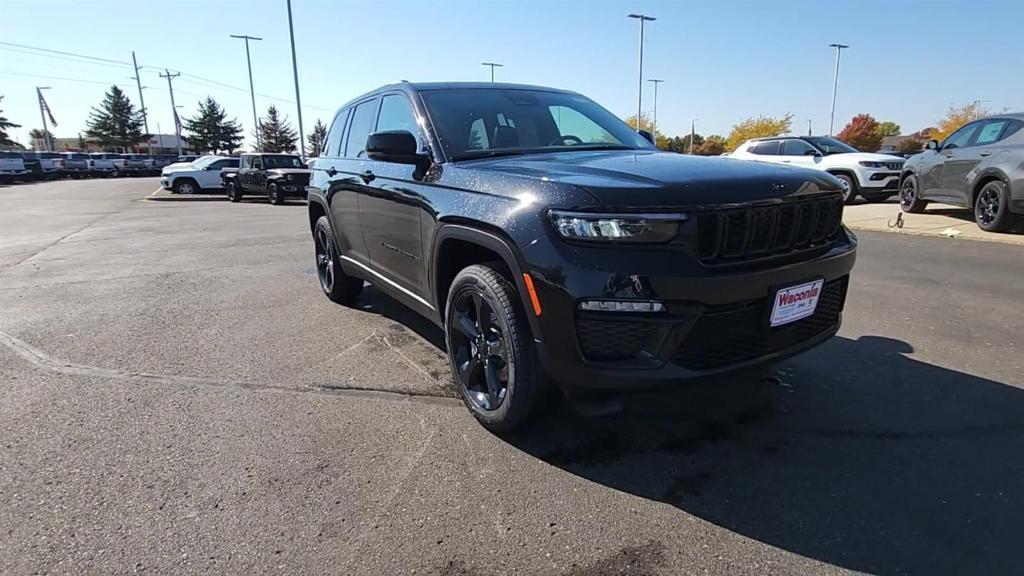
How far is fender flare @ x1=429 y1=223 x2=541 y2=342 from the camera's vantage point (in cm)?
266

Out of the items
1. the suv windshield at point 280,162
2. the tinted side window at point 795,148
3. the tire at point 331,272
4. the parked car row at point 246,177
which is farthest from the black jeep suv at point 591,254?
the suv windshield at point 280,162

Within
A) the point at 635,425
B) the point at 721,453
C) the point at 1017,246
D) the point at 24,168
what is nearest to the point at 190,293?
the point at 635,425

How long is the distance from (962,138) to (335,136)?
9.78m

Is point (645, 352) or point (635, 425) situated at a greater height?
point (645, 352)

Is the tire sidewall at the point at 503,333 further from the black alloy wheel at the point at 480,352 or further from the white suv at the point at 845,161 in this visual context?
the white suv at the point at 845,161

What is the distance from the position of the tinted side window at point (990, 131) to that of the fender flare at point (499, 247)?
9.43 m

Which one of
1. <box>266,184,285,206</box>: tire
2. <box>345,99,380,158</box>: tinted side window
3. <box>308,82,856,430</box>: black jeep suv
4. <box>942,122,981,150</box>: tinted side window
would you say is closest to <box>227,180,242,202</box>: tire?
<box>266,184,285,206</box>: tire

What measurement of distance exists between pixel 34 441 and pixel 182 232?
32.8 ft

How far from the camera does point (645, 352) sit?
8.09 ft

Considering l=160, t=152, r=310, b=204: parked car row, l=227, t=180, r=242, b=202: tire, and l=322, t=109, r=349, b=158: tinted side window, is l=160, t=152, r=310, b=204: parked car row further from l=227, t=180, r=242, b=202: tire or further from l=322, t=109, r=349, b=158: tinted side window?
l=322, t=109, r=349, b=158: tinted side window

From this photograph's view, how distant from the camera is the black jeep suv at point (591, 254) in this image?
7.97 ft

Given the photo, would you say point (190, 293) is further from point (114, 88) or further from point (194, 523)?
point (114, 88)

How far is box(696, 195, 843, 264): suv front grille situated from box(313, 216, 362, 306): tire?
3726 millimetres

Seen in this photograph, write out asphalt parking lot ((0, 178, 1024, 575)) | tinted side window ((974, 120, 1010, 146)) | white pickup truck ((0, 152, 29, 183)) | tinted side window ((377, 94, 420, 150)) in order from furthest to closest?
white pickup truck ((0, 152, 29, 183)) < tinted side window ((974, 120, 1010, 146)) < tinted side window ((377, 94, 420, 150)) < asphalt parking lot ((0, 178, 1024, 575))
